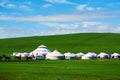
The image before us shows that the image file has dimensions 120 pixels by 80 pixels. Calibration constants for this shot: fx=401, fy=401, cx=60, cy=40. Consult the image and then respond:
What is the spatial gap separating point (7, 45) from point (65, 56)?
6093 cm

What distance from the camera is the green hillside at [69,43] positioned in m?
162

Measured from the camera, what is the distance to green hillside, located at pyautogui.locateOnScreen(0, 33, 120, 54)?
162500 mm

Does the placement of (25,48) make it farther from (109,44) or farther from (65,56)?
(65,56)

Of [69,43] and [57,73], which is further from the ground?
[69,43]

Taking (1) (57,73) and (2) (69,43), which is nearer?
(1) (57,73)

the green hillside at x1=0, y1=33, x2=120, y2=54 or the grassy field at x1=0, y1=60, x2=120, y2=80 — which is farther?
the green hillside at x1=0, y1=33, x2=120, y2=54

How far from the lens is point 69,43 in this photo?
176 metres

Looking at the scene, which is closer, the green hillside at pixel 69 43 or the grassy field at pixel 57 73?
the grassy field at pixel 57 73

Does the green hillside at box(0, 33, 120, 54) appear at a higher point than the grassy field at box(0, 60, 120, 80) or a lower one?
higher

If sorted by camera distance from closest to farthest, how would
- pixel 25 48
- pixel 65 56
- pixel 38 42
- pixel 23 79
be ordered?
pixel 23 79, pixel 65 56, pixel 25 48, pixel 38 42

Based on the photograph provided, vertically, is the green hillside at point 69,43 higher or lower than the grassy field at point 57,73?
higher

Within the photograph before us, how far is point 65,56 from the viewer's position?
125 m

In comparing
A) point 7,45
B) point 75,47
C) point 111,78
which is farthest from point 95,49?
point 111,78

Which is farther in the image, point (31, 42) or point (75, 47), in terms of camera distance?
point (31, 42)
